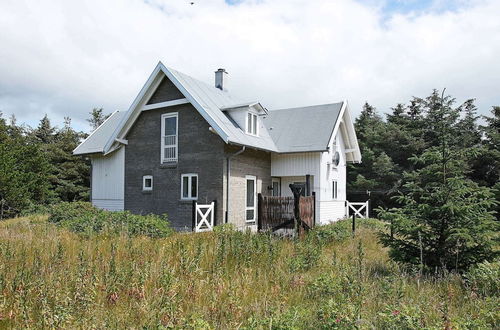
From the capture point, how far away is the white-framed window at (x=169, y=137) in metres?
17.3

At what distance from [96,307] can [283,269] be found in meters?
3.18

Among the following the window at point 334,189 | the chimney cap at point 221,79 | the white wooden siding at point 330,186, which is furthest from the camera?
the chimney cap at point 221,79

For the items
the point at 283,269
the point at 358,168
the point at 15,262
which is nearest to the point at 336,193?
the point at 358,168

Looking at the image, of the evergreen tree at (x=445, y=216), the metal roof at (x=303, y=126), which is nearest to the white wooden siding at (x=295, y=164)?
the metal roof at (x=303, y=126)

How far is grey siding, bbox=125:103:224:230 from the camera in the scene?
52.1ft

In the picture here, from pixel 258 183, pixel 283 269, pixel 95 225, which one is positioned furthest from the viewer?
pixel 258 183

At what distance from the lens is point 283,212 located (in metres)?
12.5

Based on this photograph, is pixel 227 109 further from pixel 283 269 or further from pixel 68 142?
pixel 68 142

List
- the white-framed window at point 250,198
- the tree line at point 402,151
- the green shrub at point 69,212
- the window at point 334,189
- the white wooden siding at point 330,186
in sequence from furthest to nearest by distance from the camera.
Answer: the tree line at point 402,151 → the window at point 334,189 → the white wooden siding at point 330,186 → the white-framed window at point 250,198 → the green shrub at point 69,212

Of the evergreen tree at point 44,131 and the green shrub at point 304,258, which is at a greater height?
the evergreen tree at point 44,131

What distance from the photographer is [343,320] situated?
145 inches

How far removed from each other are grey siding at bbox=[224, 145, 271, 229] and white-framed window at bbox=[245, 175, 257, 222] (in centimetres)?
25

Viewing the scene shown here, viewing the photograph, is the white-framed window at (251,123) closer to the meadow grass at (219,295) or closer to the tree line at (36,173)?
the meadow grass at (219,295)

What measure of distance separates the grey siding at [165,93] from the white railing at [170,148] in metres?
1.87
